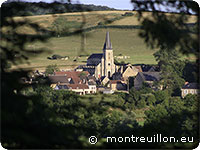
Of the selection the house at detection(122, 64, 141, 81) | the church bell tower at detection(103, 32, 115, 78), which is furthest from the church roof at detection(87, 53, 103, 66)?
the house at detection(122, 64, 141, 81)

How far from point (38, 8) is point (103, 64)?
75451mm

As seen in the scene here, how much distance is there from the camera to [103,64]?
79688 millimetres

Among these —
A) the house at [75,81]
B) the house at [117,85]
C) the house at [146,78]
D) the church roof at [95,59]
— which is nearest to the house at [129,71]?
the house at [117,85]

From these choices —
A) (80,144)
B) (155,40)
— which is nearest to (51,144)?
(80,144)

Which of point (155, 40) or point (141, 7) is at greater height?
point (141, 7)

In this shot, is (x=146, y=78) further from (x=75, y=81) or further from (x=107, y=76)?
(x=107, y=76)

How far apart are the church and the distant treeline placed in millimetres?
71579

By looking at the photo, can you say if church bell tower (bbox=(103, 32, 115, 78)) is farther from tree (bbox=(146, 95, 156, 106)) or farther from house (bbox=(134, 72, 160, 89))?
tree (bbox=(146, 95, 156, 106))

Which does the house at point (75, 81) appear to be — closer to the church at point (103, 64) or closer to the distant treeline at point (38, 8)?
the church at point (103, 64)

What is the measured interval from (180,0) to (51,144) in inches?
68.3

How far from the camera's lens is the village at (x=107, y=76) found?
5412 centimetres

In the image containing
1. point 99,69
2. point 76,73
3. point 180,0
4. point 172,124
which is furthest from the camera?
point 99,69

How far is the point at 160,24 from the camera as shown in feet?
12.3

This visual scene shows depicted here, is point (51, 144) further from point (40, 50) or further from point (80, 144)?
point (40, 50)
